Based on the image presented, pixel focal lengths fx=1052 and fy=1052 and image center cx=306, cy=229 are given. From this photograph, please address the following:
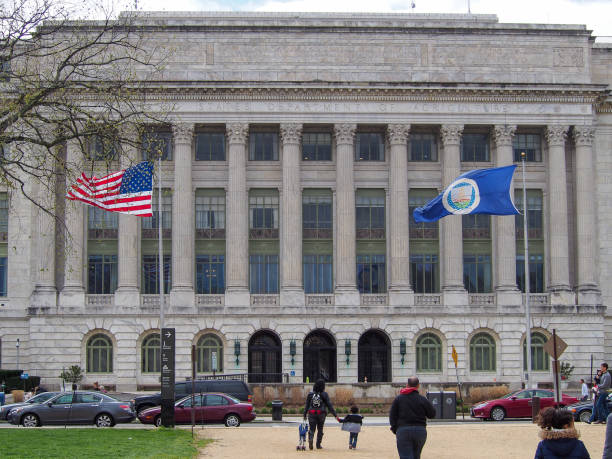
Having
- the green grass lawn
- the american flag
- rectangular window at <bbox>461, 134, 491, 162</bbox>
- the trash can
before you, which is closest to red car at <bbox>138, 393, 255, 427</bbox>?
the trash can

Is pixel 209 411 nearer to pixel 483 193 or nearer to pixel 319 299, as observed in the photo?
pixel 483 193

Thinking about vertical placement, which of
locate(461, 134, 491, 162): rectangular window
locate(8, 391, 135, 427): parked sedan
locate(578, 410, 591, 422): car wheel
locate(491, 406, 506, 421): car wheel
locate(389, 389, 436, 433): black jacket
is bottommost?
locate(491, 406, 506, 421): car wheel

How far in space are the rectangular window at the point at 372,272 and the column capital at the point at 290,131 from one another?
28.6 ft

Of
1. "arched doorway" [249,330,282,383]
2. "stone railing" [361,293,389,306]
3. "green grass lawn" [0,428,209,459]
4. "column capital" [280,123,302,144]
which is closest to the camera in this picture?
"green grass lawn" [0,428,209,459]

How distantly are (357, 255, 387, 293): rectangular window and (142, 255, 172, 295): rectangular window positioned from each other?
40.2 feet

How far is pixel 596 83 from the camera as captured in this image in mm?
69750

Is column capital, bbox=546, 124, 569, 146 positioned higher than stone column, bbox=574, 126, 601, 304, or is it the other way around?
column capital, bbox=546, 124, 569, 146

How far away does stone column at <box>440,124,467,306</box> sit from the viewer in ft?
218

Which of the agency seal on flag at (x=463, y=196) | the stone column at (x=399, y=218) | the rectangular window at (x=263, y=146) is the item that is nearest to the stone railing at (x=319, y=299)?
the stone column at (x=399, y=218)

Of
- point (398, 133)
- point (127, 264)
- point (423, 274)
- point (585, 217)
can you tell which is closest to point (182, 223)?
point (127, 264)

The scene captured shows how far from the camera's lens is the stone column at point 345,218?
66375mm

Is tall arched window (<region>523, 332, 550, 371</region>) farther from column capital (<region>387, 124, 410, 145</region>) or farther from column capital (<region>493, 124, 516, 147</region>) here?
column capital (<region>387, 124, 410, 145</region>)

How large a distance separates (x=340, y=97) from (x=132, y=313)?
19011 mm

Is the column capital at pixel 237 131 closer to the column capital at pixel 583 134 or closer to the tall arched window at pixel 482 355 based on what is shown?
the tall arched window at pixel 482 355
